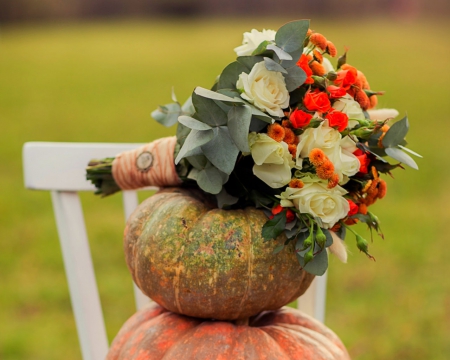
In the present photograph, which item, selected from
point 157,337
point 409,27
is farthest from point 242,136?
point 409,27

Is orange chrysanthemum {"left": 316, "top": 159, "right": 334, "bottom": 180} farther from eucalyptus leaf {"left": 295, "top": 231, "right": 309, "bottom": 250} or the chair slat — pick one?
the chair slat

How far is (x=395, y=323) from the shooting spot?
2.28m

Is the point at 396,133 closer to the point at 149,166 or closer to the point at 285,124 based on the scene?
the point at 285,124

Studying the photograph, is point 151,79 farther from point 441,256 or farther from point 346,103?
point 346,103

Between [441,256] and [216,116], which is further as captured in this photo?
[441,256]

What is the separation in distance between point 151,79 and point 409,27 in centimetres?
480

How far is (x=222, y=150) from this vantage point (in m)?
0.91

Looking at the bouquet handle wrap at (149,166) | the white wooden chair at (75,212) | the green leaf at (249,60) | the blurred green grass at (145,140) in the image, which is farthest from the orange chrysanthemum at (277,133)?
the white wooden chair at (75,212)

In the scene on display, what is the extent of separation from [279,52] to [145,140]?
353 centimetres

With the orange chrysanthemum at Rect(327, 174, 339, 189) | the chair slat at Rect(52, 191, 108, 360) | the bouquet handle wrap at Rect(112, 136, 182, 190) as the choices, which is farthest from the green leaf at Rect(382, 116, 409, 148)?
the chair slat at Rect(52, 191, 108, 360)

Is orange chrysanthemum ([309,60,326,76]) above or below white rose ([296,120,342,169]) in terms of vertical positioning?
above

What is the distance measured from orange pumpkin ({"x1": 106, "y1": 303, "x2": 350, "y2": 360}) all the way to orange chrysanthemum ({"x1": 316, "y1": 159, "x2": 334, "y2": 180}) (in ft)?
1.01

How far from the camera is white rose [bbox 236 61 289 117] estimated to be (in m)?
0.91

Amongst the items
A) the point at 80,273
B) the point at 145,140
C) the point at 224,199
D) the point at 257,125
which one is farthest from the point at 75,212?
the point at 145,140
